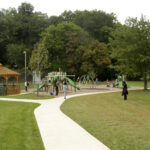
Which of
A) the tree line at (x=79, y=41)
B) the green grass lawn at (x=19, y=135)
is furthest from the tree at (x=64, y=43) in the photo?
the green grass lawn at (x=19, y=135)

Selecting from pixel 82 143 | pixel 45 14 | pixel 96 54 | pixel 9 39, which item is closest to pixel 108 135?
pixel 82 143

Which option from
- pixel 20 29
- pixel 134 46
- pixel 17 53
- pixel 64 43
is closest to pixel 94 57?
pixel 64 43

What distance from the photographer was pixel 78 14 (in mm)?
74812

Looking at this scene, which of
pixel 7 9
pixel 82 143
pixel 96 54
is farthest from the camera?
pixel 7 9

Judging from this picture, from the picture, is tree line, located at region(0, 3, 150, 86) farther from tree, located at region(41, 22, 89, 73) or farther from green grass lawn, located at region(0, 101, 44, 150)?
green grass lawn, located at region(0, 101, 44, 150)

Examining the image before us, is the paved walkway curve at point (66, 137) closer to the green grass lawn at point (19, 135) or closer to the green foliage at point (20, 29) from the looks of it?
the green grass lawn at point (19, 135)

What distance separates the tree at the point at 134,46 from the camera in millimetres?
31484

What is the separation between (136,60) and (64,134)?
24.1 meters

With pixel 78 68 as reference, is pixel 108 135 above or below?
below

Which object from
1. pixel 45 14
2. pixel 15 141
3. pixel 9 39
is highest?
pixel 45 14

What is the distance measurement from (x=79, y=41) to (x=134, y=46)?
28400 mm

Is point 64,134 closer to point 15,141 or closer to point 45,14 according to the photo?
point 15,141

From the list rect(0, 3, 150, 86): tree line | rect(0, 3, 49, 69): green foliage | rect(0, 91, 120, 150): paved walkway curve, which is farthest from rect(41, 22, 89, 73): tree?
rect(0, 91, 120, 150): paved walkway curve

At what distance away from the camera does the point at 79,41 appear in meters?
58.5
